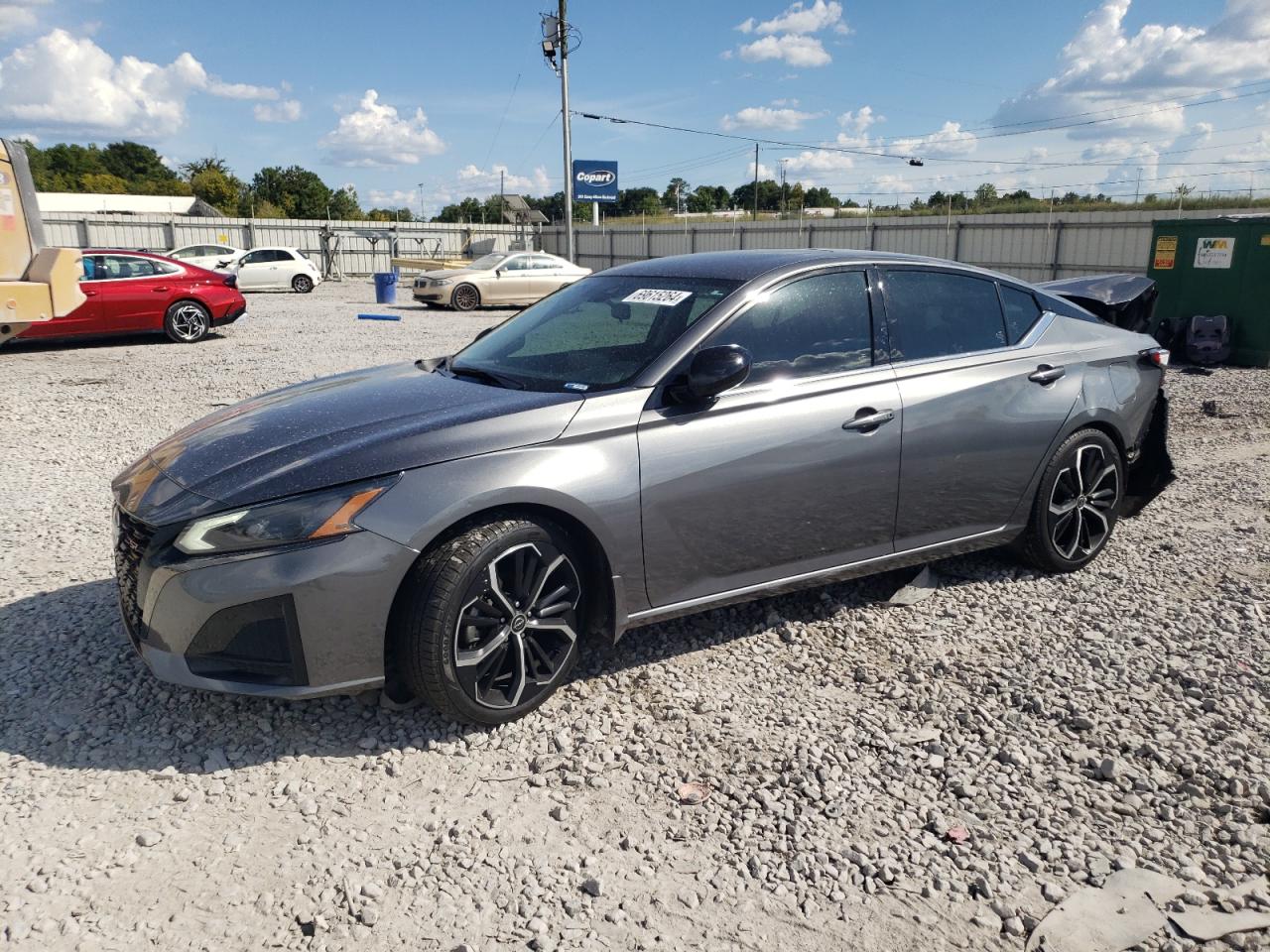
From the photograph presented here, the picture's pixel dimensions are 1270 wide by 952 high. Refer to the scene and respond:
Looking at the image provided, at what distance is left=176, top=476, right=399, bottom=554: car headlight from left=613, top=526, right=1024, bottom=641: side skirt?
1.09 meters

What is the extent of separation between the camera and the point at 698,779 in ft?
10.4

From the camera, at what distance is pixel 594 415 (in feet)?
11.6

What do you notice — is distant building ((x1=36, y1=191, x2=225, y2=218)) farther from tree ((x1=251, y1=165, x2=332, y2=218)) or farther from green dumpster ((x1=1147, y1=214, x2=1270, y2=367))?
green dumpster ((x1=1147, y1=214, x2=1270, y2=367))

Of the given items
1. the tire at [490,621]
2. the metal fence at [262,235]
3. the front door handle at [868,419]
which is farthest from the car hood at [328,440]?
the metal fence at [262,235]

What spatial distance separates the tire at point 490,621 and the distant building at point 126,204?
2545 inches

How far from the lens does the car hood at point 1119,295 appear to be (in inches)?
390

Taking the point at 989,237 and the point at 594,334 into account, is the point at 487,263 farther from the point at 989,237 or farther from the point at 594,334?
the point at 594,334

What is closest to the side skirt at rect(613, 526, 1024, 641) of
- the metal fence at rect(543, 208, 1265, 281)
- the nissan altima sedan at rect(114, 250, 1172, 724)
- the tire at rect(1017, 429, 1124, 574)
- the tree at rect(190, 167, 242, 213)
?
the nissan altima sedan at rect(114, 250, 1172, 724)

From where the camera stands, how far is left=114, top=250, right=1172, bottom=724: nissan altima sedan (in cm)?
312

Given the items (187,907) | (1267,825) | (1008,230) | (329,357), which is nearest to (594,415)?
(187,907)

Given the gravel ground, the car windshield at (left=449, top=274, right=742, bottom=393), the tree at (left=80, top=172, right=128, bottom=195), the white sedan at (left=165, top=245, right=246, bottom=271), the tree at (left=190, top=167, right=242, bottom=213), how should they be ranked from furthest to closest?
1. the tree at (left=80, top=172, right=128, bottom=195)
2. the tree at (left=190, top=167, right=242, bottom=213)
3. the white sedan at (left=165, top=245, right=246, bottom=271)
4. the car windshield at (left=449, top=274, right=742, bottom=393)
5. the gravel ground

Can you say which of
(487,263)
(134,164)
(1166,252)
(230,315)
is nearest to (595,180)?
(487,263)

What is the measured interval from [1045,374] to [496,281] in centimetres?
1967

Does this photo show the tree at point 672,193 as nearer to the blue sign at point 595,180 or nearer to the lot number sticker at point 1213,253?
the blue sign at point 595,180
